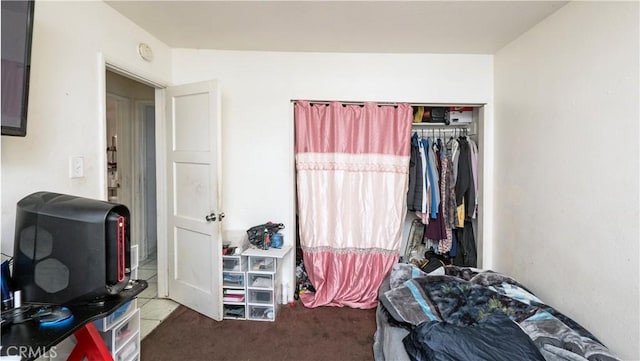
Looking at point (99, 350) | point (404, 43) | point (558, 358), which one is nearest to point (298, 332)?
point (99, 350)

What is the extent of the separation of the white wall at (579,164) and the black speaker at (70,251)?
2405 mm

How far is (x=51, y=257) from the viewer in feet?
3.70

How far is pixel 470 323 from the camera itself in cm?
190

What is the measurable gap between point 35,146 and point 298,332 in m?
2.05

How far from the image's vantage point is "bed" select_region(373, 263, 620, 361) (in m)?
1.45

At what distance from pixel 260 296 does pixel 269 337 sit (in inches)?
14.6

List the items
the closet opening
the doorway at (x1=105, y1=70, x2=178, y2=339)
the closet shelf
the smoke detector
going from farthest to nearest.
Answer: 1. the doorway at (x1=105, y1=70, x2=178, y2=339)
2. the closet shelf
3. the closet opening
4. the smoke detector

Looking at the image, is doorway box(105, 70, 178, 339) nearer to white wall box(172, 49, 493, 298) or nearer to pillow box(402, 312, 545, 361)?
white wall box(172, 49, 493, 298)

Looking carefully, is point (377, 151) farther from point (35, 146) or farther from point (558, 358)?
point (35, 146)

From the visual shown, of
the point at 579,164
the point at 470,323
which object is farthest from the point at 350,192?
the point at 579,164

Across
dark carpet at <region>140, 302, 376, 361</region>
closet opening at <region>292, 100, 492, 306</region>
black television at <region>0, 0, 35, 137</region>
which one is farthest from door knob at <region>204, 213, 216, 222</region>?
black television at <region>0, 0, 35, 137</region>

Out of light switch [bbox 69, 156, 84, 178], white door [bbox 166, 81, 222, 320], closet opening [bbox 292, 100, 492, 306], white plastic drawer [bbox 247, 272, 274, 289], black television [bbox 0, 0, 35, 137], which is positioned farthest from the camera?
closet opening [bbox 292, 100, 492, 306]

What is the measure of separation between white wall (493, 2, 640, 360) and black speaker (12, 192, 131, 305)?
2.40 meters

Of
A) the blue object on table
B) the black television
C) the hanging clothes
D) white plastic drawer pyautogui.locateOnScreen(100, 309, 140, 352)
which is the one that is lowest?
white plastic drawer pyautogui.locateOnScreen(100, 309, 140, 352)
